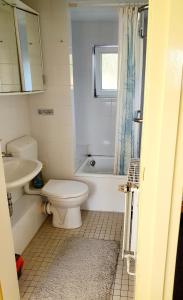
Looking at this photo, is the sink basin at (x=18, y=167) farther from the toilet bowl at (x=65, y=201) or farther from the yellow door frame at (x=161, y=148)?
the yellow door frame at (x=161, y=148)

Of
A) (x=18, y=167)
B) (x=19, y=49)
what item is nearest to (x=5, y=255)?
(x=18, y=167)

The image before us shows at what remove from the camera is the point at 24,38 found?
209 cm

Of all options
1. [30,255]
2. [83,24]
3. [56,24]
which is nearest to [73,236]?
[30,255]

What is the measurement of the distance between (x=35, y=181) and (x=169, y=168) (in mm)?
2031

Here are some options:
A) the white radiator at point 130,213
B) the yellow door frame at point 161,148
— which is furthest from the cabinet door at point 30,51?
the yellow door frame at point 161,148

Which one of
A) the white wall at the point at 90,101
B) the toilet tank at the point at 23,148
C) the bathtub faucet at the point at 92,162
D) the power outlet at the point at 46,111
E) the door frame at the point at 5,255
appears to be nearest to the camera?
the door frame at the point at 5,255

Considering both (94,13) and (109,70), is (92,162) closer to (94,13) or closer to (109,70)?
(109,70)

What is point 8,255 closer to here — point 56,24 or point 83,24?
point 56,24

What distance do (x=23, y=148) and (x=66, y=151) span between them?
56 cm

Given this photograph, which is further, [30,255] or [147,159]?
[30,255]

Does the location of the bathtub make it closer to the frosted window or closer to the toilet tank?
the toilet tank

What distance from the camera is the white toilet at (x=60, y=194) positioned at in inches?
88.2

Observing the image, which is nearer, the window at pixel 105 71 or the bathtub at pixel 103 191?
the bathtub at pixel 103 191

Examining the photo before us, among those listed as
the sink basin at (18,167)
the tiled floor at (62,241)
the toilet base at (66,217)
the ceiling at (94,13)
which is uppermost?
the ceiling at (94,13)
